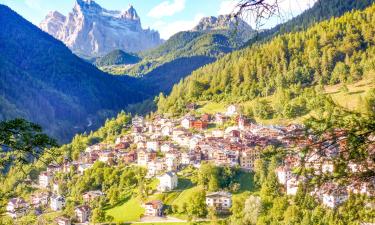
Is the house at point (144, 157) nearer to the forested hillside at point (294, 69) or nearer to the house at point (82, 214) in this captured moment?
the house at point (82, 214)

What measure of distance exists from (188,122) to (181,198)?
31.9m

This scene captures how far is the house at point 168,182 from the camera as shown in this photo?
52.7m

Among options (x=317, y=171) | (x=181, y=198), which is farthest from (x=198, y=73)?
(x=317, y=171)

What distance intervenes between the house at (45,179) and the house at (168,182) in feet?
92.1

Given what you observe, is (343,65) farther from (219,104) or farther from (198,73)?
(198,73)

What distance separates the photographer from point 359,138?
18.6 ft

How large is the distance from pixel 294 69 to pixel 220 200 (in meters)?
51.5

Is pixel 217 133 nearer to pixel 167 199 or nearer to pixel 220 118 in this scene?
pixel 220 118

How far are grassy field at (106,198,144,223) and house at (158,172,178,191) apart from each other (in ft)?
12.7

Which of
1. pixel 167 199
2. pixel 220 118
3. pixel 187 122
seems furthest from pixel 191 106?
pixel 167 199

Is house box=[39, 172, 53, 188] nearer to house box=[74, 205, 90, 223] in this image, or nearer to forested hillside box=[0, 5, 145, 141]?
house box=[74, 205, 90, 223]

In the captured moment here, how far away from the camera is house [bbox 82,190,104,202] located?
58.2 metres

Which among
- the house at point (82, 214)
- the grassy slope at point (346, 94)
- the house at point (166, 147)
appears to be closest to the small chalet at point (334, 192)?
the house at point (82, 214)

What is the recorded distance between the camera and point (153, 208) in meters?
47.6
